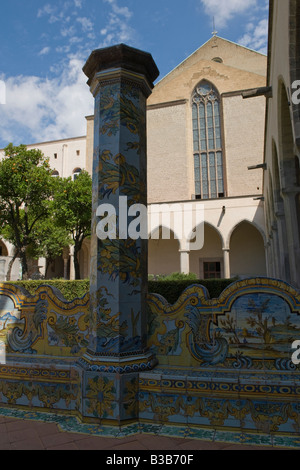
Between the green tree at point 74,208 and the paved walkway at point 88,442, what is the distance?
49.9 feet

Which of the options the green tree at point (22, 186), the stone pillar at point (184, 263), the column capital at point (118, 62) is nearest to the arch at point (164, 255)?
the stone pillar at point (184, 263)

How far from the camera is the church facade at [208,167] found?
20.5 m

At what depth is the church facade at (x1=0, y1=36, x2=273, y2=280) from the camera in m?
20.5

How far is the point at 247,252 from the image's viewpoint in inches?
853

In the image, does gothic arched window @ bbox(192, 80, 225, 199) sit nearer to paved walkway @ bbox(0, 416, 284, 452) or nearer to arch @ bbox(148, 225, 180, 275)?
arch @ bbox(148, 225, 180, 275)

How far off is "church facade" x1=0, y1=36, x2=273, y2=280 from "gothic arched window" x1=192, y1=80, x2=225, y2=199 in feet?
0.23

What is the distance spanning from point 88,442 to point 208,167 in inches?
867

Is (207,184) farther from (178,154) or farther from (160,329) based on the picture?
(160,329)

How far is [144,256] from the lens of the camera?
327cm

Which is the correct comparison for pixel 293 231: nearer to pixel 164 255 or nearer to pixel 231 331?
pixel 231 331

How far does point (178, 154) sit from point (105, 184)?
2087 cm

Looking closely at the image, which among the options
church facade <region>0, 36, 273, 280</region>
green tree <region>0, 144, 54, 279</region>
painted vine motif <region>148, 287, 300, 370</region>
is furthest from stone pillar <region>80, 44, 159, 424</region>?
church facade <region>0, 36, 273, 280</region>
